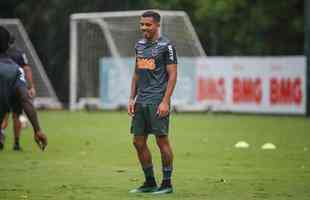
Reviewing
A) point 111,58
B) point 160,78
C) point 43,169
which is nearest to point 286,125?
point 111,58

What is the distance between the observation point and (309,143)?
898 inches

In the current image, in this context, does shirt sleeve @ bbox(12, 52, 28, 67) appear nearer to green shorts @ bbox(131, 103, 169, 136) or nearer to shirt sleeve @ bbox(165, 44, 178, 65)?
green shorts @ bbox(131, 103, 169, 136)

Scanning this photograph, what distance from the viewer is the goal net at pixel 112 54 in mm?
37375

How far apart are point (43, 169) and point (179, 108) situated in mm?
21416

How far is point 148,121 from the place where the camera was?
43.6 feet

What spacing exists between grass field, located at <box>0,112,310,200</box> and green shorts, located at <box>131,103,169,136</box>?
0.80 m

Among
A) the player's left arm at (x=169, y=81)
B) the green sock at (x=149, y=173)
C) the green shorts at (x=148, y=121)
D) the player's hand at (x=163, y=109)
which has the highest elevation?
the player's left arm at (x=169, y=81)

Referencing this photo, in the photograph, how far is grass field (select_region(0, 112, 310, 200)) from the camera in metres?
13.3

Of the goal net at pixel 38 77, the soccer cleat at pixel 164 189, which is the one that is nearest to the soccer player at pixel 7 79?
the soccer cleat at pixel 164 189

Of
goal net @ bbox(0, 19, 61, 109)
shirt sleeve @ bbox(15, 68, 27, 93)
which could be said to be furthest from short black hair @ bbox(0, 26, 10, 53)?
goal net @ bbox(0, 19, 61, 109)

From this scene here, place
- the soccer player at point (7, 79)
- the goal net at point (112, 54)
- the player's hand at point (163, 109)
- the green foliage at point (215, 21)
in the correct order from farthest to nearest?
the green foliage at point (215, 21), the goal net at point (112, 54), the player's hand at point (163, 109), the soccer player at point (7, 79)

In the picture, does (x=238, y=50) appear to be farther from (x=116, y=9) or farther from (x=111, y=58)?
(x=111, y=58)

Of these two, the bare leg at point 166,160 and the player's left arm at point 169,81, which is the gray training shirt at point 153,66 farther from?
the bare leg at point 166,160

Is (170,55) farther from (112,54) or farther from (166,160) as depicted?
(112,54)
